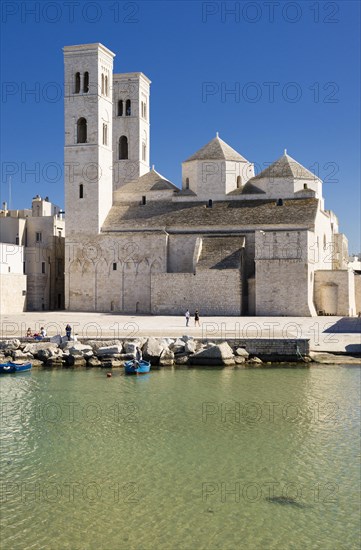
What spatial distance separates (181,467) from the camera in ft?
40.5

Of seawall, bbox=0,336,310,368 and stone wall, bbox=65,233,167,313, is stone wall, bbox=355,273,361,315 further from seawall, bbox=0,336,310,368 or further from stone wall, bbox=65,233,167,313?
seawall, bbox=0,336,310,368

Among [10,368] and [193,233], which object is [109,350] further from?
[193,233]

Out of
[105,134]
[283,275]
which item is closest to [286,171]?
[283,275]

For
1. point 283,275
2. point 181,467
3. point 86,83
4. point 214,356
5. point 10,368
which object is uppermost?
point 86,83

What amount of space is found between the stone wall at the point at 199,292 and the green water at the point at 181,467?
1639 cm

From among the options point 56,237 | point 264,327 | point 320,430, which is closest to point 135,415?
point 320,430

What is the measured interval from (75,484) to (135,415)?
498 cm

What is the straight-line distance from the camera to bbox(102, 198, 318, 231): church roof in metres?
38.2

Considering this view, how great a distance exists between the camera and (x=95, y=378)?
2180 cm

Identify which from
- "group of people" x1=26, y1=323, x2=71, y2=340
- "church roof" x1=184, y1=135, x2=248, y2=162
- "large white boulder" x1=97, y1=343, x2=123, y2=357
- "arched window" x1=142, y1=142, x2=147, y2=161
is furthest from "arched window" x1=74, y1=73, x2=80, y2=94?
"large white boulder" x1=97, y1=343, x2=123, y2=357

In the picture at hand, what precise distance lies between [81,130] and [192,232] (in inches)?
392

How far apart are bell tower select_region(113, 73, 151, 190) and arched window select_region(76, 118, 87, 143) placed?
6.97 metres

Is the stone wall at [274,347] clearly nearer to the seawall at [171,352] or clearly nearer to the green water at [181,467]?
the seawall at [171,352]

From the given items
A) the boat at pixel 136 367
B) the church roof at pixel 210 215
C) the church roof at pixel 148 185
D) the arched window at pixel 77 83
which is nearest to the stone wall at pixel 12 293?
the church roof at pixel 210 215
